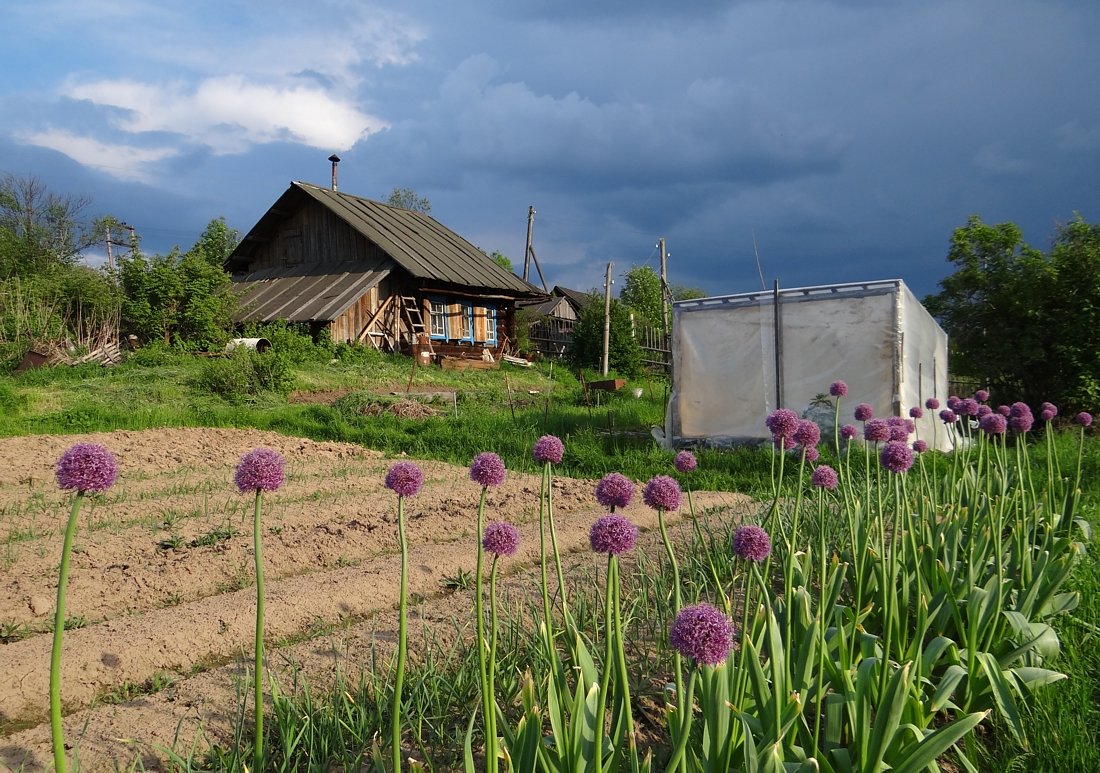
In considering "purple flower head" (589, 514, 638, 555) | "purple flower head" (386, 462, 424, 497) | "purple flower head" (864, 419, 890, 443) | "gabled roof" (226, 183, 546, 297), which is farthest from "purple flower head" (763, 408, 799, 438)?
"gabled roof" (226, 183, 546, 297)

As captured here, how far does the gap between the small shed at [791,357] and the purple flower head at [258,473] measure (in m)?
8.70

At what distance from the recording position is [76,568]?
458cm

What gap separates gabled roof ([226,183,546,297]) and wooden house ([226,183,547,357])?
0.17ft

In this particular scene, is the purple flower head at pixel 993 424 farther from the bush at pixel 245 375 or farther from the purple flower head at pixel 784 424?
the bush at pixel 245 375

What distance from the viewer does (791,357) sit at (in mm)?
9727

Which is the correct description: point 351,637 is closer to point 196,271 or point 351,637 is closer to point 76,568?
point 76,568

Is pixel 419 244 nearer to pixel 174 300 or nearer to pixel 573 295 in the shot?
pixel 174 300

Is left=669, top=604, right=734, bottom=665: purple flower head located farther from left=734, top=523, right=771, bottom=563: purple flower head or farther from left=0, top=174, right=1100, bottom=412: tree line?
left=0, top=174, right=1100, bottom=412: tree line

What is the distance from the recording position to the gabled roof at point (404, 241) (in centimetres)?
2120

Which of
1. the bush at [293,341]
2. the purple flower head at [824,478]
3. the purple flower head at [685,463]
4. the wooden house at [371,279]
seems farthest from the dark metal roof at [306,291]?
the purple flower head at [824,478]

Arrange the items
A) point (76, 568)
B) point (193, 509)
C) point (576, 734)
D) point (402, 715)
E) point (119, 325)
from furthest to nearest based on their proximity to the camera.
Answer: point (119, 325)
point (193, 509)
point (76, 568)
point (402, 715)
point (576, 734)

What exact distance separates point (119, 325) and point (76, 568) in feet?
46.3

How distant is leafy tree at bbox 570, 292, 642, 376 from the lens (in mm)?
23094

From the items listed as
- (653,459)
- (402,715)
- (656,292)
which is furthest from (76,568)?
(656,292)
